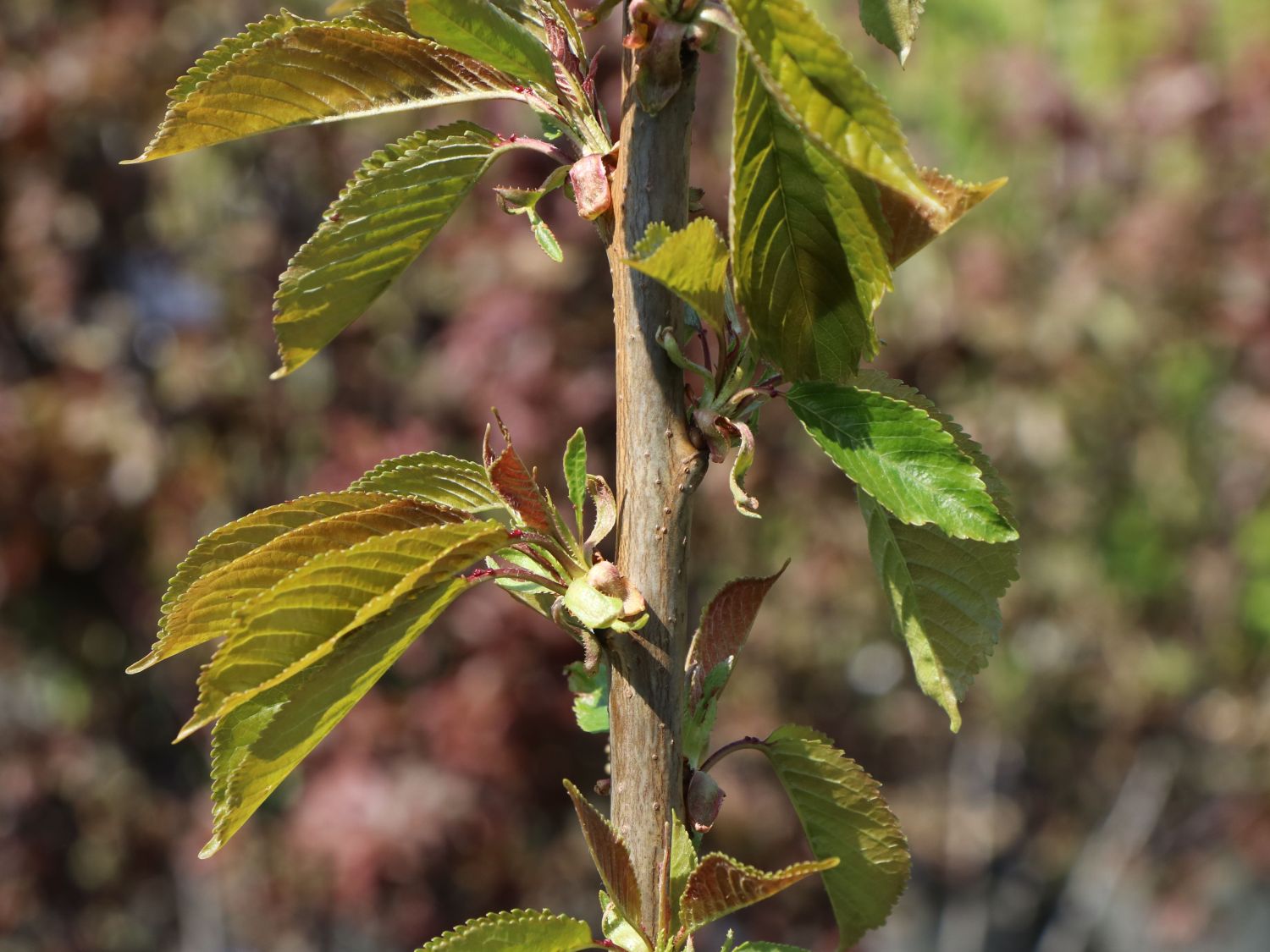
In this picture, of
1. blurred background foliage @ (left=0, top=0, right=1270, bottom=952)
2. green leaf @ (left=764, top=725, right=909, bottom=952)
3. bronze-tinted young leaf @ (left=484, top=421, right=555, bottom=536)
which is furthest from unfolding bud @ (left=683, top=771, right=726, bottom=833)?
blurred background foliage @ (left=0, top=0, right=1270, bottom=952)

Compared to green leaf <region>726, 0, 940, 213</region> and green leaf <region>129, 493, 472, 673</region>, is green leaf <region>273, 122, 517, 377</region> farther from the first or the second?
green leaf <region>726, 0, 940, 213</region>

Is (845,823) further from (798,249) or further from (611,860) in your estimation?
(798,249)

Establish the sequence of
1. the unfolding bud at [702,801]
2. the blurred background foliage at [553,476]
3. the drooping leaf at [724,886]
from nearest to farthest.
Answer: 1. the drooping leaf at [724,886]
2. the unfolding bud at [702,801]
3. the blurred background foliage at [553,476]

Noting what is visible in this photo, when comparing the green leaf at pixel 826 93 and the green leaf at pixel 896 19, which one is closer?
the green leaf at pixel 826 93

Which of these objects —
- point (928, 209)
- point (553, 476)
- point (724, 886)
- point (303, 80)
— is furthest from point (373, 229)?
point (553, 476)

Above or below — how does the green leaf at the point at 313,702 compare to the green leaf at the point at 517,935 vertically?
above

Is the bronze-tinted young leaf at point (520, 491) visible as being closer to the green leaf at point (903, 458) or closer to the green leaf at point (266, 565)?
the green leaf at point (266, 565)

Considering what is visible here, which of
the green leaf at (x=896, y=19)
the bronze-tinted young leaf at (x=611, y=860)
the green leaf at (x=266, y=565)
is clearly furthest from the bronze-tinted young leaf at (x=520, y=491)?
the green leaf at (x=896, y=19)
